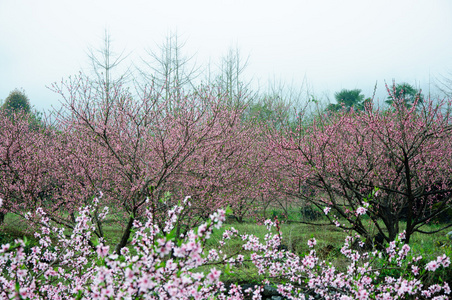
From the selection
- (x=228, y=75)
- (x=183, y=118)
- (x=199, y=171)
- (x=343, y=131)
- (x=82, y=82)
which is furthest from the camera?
(x=228, y=75)

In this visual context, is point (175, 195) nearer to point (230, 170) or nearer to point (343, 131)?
point (230, 170)

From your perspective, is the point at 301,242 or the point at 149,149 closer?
the point at 149,149

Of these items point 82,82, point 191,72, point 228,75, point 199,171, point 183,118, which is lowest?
point 199,171

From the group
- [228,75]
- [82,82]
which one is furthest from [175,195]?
[228,75]

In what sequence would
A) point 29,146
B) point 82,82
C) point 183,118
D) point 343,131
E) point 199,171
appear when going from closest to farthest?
point 183,118
point 82,82
point 199,171
point 343,131
point 29,146

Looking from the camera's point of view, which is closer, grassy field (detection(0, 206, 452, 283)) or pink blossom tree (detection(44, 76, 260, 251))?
pink blossom tree (detection(44, 76, 260, 251))

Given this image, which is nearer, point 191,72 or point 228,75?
point 191,72

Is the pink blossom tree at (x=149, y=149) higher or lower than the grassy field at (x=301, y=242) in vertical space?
higher

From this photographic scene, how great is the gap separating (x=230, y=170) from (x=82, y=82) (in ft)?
12.2

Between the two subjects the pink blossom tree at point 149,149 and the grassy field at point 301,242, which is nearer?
the pink blossom tree at point 149,149

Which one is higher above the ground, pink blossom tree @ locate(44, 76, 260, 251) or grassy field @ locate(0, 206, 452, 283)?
pink blossom tree @ locate(44, 76, 260, 251)

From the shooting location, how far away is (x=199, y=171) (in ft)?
21.0

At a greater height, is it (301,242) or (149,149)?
(149,149)

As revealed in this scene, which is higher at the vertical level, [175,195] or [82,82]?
[82,82]
